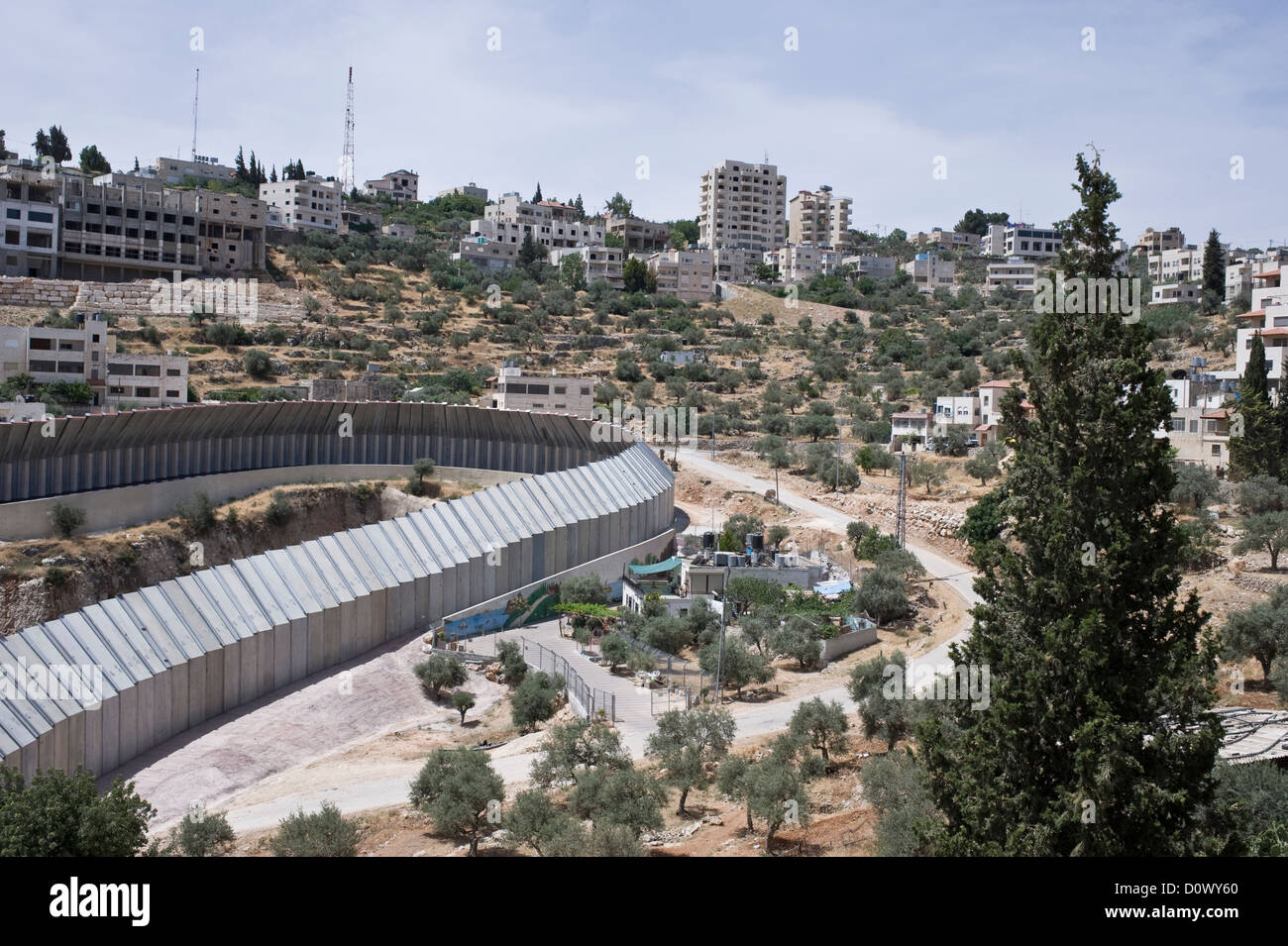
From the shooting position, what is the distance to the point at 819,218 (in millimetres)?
165750

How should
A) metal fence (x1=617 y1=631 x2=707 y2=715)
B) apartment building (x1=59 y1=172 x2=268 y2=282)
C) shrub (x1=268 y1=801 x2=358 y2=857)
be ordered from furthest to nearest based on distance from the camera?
apartment building (x1=59 y1=172 x2=268 y2=282)
metal fence (x1=617 y1=631 x2=707 y2=715)
shrub (x1=268 y1=801 x2=358 y2=857)

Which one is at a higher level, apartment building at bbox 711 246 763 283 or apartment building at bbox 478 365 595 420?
apartment building at bbox 711 246 763 283

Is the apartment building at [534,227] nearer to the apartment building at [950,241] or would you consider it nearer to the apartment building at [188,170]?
the apartment building at [188,170]

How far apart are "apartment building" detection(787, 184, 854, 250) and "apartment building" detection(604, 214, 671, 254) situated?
31.1m

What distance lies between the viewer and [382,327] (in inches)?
3233

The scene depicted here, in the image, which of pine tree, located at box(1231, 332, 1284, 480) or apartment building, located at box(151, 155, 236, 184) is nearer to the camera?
pine tree, located at box(1231, 332, 1284, 480)

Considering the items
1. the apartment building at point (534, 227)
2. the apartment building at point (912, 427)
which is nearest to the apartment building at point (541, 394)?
the apartment building at point (912, 427)

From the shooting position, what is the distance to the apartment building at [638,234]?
139375 millimetres

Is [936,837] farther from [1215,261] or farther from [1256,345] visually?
[1215,261]

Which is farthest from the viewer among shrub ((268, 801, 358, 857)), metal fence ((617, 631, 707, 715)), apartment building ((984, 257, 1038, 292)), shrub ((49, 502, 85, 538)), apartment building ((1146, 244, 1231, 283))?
apartment building ((984, 257, 1038, 292))

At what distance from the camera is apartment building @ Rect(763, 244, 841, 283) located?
128625mm

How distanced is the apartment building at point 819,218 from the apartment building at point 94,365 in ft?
398

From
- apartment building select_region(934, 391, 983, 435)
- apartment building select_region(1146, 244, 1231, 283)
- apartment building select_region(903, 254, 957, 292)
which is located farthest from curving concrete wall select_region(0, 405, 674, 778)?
apartment building select_region(903, 254, 957, 292)

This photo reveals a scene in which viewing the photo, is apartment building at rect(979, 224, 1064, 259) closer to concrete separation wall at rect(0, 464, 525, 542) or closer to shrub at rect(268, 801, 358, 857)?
concrete separation wall at rect(0, 464, 525, 542)
